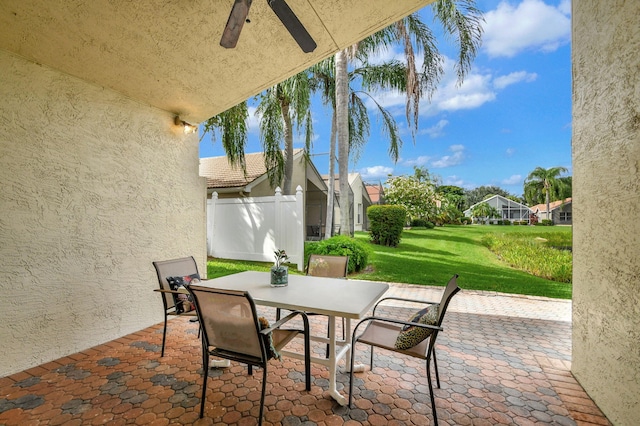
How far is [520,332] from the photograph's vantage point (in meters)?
4.09

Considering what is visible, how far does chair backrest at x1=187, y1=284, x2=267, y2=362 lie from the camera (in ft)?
6.75

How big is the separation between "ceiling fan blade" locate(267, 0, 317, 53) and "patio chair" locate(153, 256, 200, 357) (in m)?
2.76

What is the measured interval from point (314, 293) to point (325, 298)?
8.0 inches

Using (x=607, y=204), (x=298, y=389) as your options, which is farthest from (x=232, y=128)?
(x=607, y=204)

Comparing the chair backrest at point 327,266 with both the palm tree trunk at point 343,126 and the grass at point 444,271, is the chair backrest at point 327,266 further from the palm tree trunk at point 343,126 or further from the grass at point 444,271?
the palm tree trunk at point 343,126

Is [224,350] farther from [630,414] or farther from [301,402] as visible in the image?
[630,414]

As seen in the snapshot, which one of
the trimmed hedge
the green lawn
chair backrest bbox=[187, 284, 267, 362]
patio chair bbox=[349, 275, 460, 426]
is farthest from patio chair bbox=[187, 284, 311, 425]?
the trimmed hedge

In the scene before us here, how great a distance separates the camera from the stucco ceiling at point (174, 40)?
278 cm

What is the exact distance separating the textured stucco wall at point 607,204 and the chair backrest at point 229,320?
2.58 m

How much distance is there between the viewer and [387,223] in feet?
41.9

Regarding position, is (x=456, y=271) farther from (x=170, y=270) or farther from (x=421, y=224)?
(x=421, y=224)

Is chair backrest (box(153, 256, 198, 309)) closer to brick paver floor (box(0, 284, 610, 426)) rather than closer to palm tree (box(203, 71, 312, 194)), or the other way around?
brick paver floor (box(0, 284, 610, 426))

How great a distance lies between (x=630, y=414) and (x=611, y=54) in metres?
2.60

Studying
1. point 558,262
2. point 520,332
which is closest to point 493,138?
point 558,262
